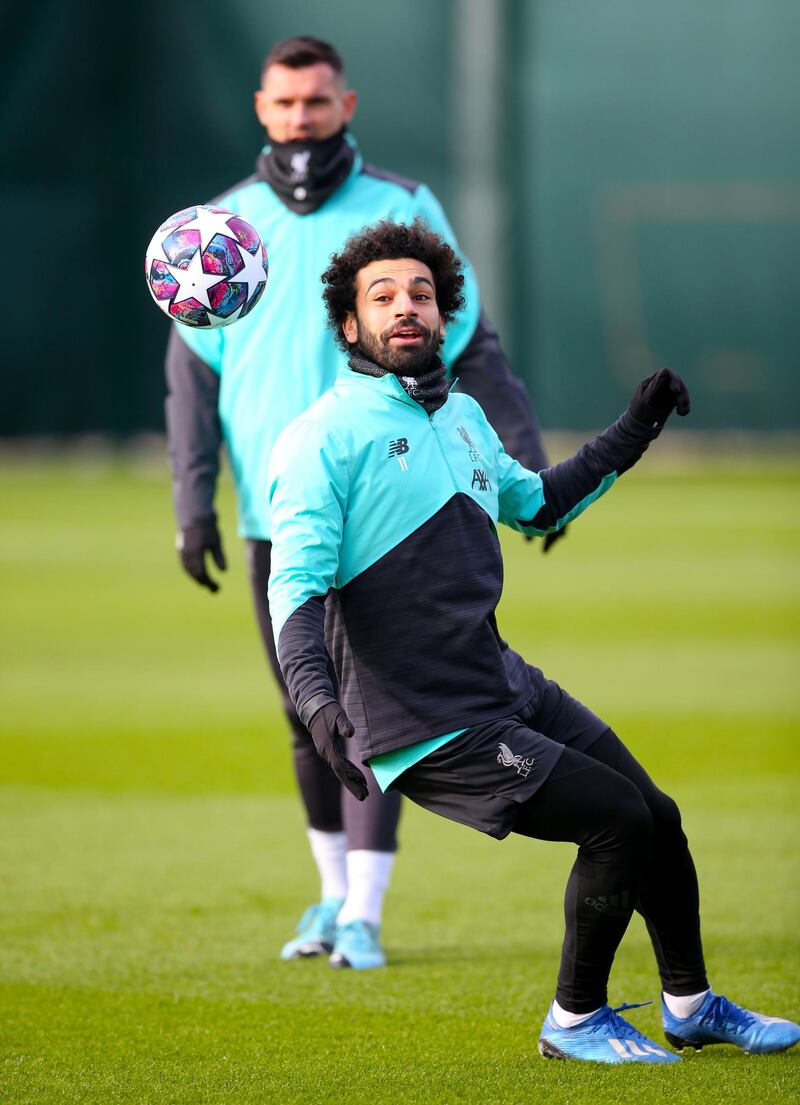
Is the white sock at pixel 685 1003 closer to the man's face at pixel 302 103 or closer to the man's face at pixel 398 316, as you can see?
the man's face at pixel 398 316

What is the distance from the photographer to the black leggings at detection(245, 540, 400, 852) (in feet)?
15.9

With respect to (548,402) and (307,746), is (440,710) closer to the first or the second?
(307,746)

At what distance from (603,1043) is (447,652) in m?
0.94

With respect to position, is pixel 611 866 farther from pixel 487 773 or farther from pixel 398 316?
pixel 398 316

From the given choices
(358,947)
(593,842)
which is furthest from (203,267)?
(358,947)

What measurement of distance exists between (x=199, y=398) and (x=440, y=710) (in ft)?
5.71

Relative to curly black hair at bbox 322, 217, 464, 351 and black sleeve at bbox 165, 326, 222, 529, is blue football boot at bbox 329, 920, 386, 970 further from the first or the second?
curly black hair at bbox 322, 217, 464, 351

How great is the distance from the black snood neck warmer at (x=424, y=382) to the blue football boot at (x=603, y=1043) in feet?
4.53

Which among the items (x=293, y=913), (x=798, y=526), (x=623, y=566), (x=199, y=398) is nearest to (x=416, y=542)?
(x=199, y=398)

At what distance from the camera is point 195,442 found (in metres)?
5.05

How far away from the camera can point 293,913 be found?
525 cm

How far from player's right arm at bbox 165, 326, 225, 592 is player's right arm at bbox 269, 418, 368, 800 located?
1324 millimetres

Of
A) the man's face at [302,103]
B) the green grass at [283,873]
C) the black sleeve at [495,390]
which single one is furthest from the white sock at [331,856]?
the man's face at [302,103]

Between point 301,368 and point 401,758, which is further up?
point 301,368
